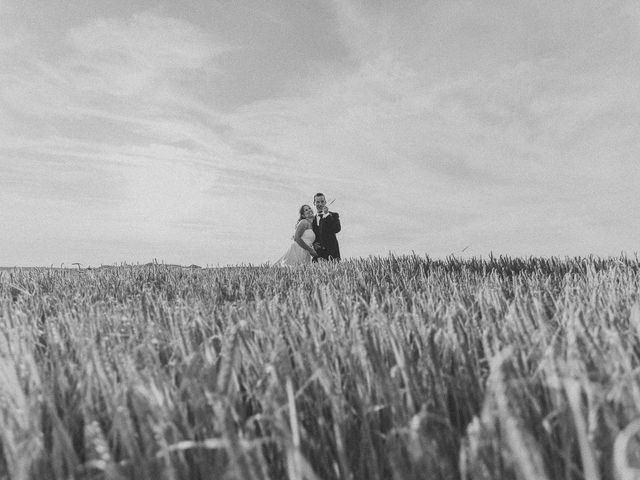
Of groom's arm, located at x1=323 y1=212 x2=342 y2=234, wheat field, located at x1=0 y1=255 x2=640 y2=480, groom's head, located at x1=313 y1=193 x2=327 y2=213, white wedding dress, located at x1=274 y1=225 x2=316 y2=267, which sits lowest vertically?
wheat field, located at x1=0 y1=255 x2=640 y2=480

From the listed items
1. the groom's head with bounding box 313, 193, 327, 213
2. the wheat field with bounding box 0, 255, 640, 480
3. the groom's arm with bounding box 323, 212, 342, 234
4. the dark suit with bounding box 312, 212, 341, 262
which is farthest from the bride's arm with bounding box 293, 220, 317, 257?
the wheat field with bounding box 0, 255, 640, 480

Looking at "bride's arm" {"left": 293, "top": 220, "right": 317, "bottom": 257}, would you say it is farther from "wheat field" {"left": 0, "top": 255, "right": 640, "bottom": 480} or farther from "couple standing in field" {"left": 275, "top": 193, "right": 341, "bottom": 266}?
"wheat field" {"left": 0, "top": 255, "right": 640, "bottom": 480}

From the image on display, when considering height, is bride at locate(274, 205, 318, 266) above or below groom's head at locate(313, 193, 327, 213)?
below

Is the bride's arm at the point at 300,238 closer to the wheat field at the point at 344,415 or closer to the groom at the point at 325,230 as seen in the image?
the groom at the point at 325,230

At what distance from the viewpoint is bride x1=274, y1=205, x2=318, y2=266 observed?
1122 centimetres

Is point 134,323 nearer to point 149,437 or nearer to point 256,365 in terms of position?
point 256,365

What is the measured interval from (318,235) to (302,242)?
639 millimetres

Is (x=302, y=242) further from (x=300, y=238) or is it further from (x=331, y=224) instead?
(x=331, y=224)

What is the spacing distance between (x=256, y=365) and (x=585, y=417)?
832 millimetres

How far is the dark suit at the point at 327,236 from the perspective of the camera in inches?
457

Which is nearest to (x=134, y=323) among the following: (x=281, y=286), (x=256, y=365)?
(x=256, y=365)

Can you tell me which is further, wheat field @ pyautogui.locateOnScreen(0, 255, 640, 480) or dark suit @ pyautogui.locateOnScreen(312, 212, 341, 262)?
dark suit @ pyautogui.locateOnScreen(312, 212, 341, 262)

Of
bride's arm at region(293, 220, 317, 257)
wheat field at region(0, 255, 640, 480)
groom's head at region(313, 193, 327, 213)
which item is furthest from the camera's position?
groom's head at region(313, 193, 327, 213)

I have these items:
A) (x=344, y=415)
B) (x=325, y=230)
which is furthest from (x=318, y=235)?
(x=344, y=415)
